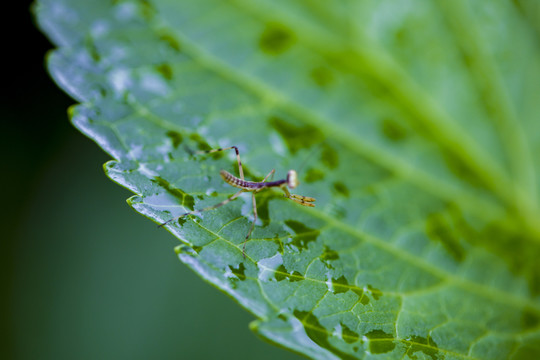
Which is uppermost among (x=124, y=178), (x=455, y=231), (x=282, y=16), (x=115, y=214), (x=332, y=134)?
(x=282, y=16)

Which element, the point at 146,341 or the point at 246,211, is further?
the point at 146,341

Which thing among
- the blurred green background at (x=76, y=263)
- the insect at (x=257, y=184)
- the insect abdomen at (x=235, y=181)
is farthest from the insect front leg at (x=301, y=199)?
the blurred green background at (x=76, y=263)

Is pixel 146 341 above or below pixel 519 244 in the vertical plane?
below

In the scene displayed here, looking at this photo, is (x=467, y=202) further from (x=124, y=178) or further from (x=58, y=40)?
(x=58, y=40)

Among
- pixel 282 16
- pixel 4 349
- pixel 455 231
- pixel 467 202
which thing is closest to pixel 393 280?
pixel 455 231

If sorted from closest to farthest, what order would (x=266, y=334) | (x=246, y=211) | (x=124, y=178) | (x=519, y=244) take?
(x=266, y=334) < (x=124, y=178) < (x=246, y=211) < (x=519, y=244)

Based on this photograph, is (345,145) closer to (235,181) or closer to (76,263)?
(235,181)

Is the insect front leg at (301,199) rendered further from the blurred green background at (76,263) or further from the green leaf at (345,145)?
the blurred green background at (76,263)

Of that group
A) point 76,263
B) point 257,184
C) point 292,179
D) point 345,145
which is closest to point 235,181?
point 257,184
